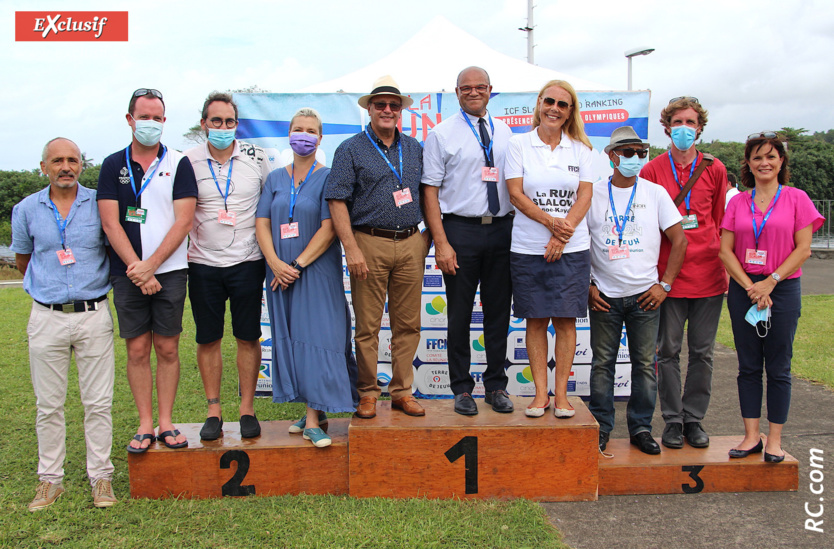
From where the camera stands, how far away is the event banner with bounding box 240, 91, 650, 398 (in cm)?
491

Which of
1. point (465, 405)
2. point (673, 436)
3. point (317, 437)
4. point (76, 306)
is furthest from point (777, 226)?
point (76, 306)

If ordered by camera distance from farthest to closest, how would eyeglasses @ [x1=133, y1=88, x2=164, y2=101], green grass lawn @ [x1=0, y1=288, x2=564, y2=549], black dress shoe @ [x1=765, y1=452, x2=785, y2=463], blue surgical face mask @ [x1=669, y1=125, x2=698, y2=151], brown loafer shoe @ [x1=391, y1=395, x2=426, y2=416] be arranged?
blue surgical face mask @ [x1=669, y1=125, x2=698, y2=151] → brown loafer shoe @ [x1=391, y1=395, x2=426, y2=416] → black dress shoe @ [x1=765, y1=452, x2=785, y2=463] → eyeglasses @ [x1=133, y1=88, x2=164, y2=101] → green grass lawn @ [x1=0, y1=288, x2=564, y2=549]

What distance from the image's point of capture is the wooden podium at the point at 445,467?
10.7 ft

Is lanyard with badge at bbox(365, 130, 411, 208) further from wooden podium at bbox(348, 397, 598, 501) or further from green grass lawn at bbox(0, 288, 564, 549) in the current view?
green grass lawn at bbox(0, 288, 564, 549)

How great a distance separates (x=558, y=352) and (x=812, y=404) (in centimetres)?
284

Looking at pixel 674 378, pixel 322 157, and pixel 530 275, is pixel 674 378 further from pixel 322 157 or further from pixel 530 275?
pixel 322 157

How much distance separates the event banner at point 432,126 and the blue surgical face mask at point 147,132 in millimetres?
1776

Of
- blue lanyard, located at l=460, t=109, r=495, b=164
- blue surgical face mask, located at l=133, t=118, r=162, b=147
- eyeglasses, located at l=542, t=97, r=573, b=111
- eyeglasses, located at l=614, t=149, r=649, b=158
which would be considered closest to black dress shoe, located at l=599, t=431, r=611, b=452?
eyeglasses, located at l=614, t=149, r=649, b=158

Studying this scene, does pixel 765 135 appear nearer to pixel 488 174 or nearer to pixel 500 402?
pixel 488 174

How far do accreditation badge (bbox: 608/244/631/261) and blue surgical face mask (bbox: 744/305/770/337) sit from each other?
2.39ft

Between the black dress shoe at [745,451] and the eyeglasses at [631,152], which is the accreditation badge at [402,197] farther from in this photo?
the black dress shoe at [745,451]

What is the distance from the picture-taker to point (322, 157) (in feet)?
16.4

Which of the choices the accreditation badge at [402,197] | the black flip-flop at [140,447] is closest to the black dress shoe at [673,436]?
the accreditation badge at [402,197]

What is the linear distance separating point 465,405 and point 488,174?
1.36m
